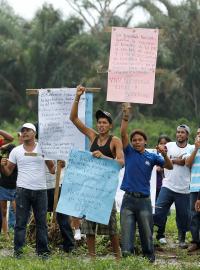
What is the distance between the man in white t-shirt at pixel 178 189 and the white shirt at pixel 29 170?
2098 millimetres

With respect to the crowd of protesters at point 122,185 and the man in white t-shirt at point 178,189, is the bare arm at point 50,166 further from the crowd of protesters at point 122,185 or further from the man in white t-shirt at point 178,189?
the man in white t-shirt at point 178,189

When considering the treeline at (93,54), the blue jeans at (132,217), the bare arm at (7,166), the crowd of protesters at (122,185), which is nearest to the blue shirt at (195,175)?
the crowd of protesters at (122,185)

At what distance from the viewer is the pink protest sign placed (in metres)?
7.28

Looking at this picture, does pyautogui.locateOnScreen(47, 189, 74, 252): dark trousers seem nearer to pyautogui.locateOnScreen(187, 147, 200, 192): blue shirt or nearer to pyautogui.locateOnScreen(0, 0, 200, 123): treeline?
pyautogui.locateOnScreen(187, 147, 200, 192): blue shirt

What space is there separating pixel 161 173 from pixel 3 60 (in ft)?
90.6

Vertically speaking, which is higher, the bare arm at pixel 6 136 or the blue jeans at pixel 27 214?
the bare arm at pixel 6 136

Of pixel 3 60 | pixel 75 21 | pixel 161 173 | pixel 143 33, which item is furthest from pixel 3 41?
pixel 143 33

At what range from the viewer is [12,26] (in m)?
39.1

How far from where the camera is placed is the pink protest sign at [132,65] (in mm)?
7277

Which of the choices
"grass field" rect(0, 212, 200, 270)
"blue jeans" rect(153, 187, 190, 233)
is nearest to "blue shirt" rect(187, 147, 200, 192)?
"blue jeans" rect(153, 187, 190, 233)

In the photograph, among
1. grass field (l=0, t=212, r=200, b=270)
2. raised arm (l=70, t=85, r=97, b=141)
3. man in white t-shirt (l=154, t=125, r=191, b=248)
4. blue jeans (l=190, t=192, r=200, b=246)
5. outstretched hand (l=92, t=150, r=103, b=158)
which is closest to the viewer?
grass field (l=0, t=212, r=200, b=270)

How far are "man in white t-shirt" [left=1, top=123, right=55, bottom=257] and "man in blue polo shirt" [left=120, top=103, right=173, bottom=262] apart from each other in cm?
101

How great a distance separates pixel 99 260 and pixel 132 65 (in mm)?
2281

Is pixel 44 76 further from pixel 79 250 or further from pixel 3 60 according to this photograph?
pixel 79 250
